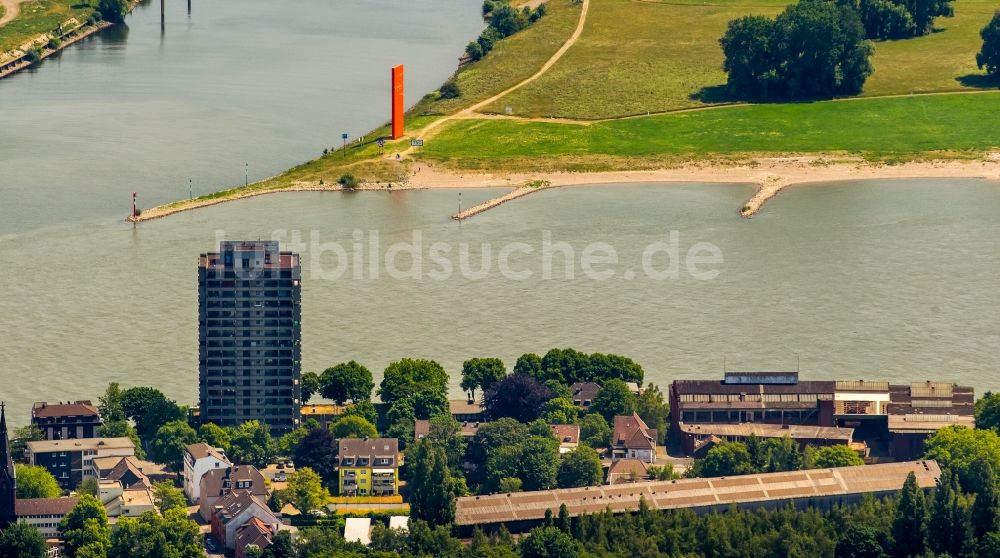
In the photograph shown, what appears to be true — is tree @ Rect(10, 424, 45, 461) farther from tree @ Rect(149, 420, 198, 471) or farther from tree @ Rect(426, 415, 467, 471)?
tree @ Rect(426, 415, 467, 471)

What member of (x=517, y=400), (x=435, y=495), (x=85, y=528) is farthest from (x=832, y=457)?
(x=85, y=528)

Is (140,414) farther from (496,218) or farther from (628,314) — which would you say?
(496,218)

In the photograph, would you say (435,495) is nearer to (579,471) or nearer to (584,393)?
(579,471)

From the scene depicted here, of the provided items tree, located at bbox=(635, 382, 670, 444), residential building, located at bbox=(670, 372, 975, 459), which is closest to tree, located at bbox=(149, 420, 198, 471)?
tree, located at bbox=(635, 382, 670, 444)

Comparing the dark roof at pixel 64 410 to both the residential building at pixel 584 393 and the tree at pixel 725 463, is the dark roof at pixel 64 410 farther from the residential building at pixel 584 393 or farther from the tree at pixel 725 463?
the tree at pixel 725 463

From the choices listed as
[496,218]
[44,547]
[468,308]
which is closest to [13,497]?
[44,547]

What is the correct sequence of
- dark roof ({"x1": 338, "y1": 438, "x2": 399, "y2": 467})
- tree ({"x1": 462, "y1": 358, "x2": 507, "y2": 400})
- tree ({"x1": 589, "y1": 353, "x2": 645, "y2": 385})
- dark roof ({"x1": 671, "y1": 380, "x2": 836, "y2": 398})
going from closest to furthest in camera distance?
dark roof ({"x1": 338, "y1": 438, "x2": 399, "y2": 467}) → dark roof ({"x1": 671, "y1": 380, "x2": 836, "y2": 398}) → tree ({"x1": 462, "y1": 358, "x2": 507, "y2": 400}) → tree ({"x1": 589, "y1": 353, "x2": 645, "y2": 385})
